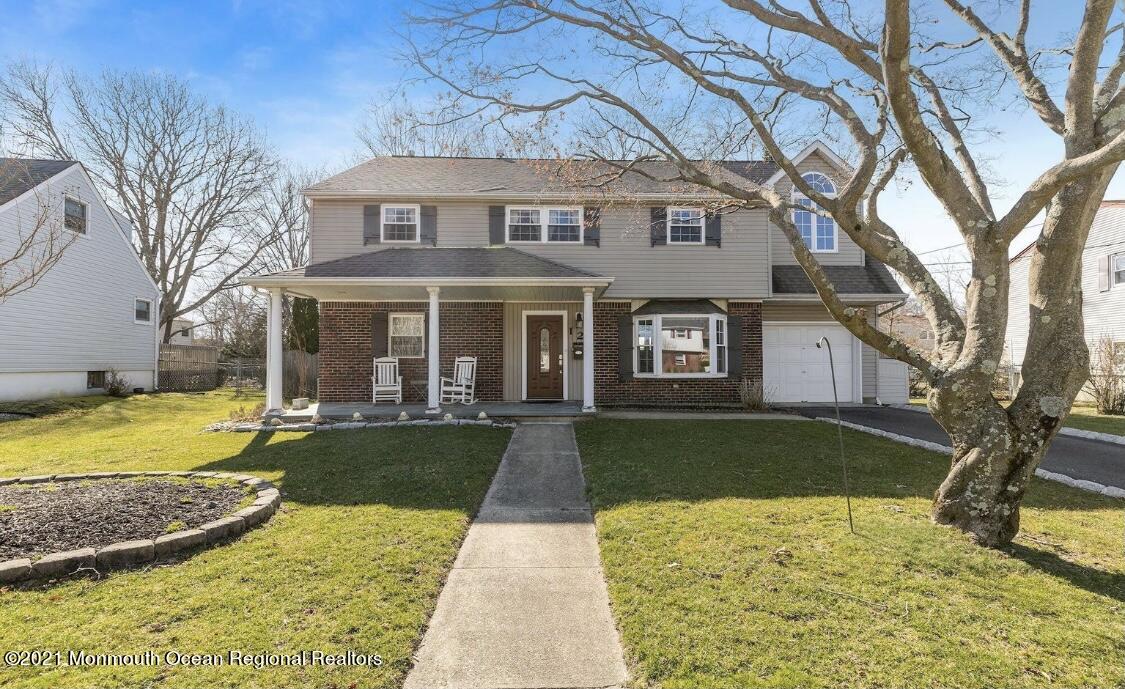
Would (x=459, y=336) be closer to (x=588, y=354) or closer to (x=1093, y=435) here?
(x=588, y=354)

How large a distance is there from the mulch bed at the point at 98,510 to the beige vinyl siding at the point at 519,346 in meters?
7.36

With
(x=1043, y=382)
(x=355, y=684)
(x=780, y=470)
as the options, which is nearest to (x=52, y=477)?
(x=355, y=684)

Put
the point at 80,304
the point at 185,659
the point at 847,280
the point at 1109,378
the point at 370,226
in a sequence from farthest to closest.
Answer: the point at 80,304
the point at 1109,378
the point at 847,280
the point at 370,226
the point at 185,659

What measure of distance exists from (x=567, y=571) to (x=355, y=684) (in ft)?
5.57

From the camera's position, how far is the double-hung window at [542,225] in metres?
12.1

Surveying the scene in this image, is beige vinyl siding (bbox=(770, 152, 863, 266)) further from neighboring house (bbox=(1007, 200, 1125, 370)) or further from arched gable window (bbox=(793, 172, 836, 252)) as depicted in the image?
neighboring house (bbox=(1007, 200, 1125, 370))

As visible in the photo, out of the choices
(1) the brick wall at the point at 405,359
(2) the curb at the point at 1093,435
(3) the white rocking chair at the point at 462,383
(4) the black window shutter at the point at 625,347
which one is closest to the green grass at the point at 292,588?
(3) the white rocking chair at the point at 462,383

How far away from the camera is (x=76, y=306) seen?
15.5 meters

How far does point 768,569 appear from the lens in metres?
3.59

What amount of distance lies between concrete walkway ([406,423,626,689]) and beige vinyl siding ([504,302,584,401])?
6.93m

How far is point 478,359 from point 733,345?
6.15m

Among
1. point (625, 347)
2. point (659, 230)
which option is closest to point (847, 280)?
point (659, 230)

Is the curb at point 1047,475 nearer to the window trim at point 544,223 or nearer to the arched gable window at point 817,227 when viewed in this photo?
the arched gable window at point 817,227

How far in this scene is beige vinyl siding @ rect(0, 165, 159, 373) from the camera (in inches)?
531
